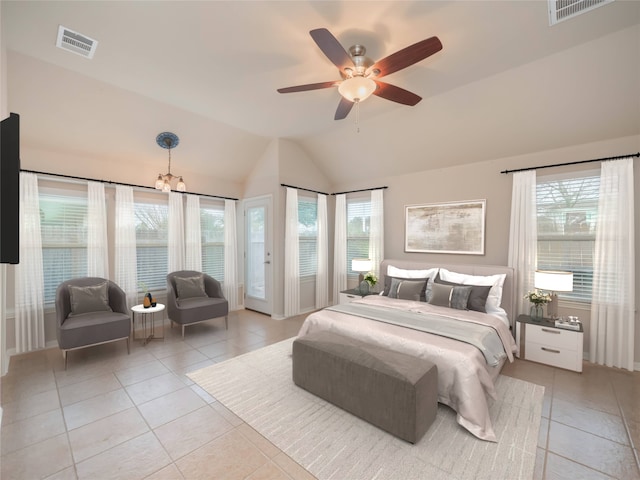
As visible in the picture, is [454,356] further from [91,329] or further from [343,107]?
[91,329]

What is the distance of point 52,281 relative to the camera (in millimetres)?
3781

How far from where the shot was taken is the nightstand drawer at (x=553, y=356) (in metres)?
3.09

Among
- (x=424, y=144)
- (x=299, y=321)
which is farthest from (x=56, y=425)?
(x=424, y=144)

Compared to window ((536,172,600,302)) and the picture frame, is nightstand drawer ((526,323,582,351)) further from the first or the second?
the picture frame

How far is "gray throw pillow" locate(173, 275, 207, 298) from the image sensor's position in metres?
4.57

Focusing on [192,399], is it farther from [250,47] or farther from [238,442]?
[250,47]

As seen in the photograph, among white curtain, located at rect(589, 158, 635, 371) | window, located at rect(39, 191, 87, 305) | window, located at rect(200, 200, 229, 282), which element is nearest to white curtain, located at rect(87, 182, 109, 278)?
window, located at rect(39, 191, 87, 305)

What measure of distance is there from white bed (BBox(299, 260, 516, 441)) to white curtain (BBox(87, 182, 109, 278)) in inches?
126

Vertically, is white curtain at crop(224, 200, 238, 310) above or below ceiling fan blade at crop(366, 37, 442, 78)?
below

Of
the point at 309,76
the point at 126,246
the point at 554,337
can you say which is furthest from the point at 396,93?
the point at 126,246

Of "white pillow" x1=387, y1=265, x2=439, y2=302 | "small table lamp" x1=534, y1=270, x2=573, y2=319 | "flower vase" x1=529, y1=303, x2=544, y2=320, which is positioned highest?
"small table lamp" x1=534, y1=270, x2=573, y2=319

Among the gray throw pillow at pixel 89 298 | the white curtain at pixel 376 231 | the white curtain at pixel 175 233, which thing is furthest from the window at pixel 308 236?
the gray throw pillow at pixel 89 298

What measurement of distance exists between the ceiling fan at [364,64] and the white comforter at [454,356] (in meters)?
2.20

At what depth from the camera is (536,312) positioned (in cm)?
340
